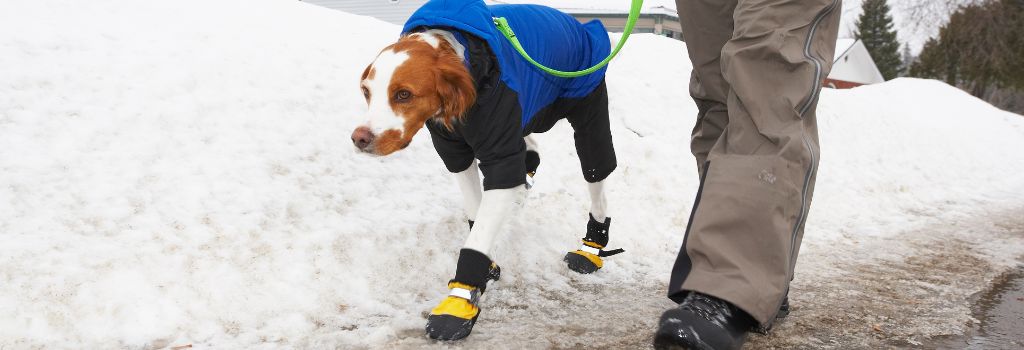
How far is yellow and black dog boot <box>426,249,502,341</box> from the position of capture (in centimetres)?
267

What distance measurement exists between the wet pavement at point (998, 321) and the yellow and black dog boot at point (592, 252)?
1672 millimetres

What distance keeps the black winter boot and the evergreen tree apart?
58005 millimetres

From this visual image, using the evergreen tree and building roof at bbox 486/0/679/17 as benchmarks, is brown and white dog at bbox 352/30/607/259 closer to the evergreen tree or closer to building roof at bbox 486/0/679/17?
building roof at bbox 486/0/679/17

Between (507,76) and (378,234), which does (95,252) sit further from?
(507,76)

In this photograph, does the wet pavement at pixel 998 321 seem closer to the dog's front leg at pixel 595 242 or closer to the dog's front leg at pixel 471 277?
the dog's front leg at pixel 595 242

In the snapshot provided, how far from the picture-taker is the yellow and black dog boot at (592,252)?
3.80 meters

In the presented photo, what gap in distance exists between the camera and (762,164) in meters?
1.88

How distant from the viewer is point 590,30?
3.81 meters

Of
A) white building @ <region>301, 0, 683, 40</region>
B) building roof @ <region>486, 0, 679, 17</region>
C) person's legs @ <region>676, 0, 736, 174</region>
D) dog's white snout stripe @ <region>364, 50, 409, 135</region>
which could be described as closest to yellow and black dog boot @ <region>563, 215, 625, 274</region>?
person's legs @ <region>676, 0, 736, 174</region>

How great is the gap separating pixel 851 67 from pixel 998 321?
46.4 metres

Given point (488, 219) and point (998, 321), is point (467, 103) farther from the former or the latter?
point (998, 321)

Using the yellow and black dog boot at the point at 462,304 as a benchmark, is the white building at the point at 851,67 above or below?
above

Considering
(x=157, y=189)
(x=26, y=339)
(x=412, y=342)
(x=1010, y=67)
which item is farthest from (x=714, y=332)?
(x=1010, y=67)

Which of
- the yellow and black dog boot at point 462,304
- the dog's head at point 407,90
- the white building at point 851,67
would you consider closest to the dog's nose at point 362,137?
the dog's head at point 407,90
